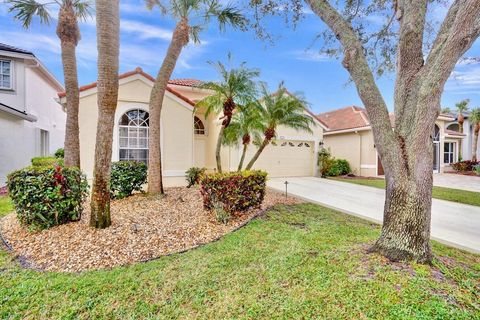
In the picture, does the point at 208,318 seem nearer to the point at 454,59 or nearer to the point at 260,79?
the point at 454,59

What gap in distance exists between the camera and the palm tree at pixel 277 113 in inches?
389

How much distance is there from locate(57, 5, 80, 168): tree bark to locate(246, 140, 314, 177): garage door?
33.4 feet

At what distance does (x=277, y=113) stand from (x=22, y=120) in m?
15.1

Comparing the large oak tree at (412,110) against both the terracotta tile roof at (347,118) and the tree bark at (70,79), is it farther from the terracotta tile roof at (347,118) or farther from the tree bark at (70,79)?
the terracotta tile roof at (347,118)

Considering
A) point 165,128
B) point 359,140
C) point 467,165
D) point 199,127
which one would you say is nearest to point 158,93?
point 165,128

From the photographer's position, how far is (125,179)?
9.58 metres

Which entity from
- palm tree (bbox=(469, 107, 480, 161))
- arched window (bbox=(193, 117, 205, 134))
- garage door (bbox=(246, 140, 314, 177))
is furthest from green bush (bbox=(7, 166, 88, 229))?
palm tree (bbox=(469, 107, 480, 161))

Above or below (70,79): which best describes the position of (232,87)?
below

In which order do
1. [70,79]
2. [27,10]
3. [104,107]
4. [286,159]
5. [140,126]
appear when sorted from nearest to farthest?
[104,107] → [70,79] → [27,10] → [140,126] → [286,159]

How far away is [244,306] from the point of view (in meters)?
3.40

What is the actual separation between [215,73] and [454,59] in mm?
7584

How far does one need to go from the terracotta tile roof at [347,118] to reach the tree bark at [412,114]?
50.2ft

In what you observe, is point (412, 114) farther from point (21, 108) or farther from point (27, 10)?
point (21, 108)

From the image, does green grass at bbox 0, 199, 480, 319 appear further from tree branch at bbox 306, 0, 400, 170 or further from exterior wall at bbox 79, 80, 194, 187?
exterior wall at bbox 79, 80, 194, 187
